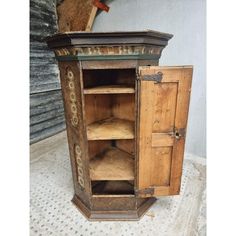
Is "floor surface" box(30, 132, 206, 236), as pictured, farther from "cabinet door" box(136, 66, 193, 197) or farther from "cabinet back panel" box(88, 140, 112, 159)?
"cabinet back panel" box(88, 140, 112, 159)

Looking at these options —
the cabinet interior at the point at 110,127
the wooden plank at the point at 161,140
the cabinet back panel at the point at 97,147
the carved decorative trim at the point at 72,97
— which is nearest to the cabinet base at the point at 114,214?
the cabinet interior at the point at 110,127

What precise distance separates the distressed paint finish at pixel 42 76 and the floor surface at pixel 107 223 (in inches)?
36.7

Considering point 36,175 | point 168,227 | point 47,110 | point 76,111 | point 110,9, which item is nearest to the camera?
point 76,111

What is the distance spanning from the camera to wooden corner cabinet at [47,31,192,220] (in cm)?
115

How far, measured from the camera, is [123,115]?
69.5 inches

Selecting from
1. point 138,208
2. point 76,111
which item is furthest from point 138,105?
point 138,208

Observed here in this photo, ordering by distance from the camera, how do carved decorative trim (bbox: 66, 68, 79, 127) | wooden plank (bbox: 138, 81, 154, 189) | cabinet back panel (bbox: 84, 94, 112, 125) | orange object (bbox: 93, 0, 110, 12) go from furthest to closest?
orange object (bbox: 93, 0, 110, 12) → cabinet back panel (bbox: 84, 94, 112, 125) → carved decorative trim (bbox: 66, 68, 79, 127) → wooden plank (bbox: 138, 81, 154, 189)

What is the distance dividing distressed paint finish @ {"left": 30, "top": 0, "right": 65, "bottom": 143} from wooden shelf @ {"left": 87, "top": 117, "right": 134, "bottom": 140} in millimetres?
1585

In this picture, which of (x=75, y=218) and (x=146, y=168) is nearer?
(x=146, y=168)

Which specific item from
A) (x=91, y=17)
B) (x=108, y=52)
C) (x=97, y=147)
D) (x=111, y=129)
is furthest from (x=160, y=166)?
(x=91, y=17)

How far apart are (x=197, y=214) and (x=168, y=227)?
0.91 feet

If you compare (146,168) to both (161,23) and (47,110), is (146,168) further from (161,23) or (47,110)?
(47,110)

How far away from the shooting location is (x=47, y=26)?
290 centimetres

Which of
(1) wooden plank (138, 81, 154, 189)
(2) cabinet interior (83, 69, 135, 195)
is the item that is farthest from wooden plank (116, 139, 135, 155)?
(1) wooden plank (138, 81, 154, 189)
